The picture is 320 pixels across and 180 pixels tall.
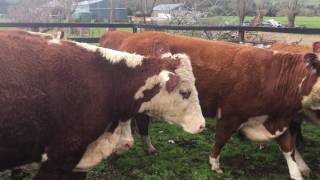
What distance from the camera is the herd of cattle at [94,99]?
4074mm

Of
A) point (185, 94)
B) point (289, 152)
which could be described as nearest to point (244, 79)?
point (289, 152)

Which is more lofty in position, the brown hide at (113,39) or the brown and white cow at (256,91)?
the brown hide at (113,39)

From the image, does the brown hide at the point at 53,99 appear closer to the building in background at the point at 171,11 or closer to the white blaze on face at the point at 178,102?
the white blaze on face at the point at 178,102

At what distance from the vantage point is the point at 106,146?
4613mm

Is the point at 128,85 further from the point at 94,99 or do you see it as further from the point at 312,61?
the point at 312,61

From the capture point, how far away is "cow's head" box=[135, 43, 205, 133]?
4684 millimetres

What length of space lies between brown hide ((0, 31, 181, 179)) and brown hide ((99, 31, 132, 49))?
12.1 ft

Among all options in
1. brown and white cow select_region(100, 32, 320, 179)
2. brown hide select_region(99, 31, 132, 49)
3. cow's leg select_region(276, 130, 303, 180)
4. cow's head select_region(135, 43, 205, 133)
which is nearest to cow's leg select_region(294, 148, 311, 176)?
brown and white cow select_region(100, 32, 320, 179)

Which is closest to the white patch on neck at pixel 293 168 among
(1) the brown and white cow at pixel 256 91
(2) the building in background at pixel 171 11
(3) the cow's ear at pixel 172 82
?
(1) the brown and white cow at pixel 256 91

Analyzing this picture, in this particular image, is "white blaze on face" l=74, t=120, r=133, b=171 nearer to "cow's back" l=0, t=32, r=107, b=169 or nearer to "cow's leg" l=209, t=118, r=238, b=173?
"cow's back" l=0, t=32, r=107, b=169

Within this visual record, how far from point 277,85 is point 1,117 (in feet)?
12.0

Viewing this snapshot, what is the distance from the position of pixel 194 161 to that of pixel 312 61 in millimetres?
2077

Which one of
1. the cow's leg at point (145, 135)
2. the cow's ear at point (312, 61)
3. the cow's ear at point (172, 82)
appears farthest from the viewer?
the cow's leg at point (145, 135)

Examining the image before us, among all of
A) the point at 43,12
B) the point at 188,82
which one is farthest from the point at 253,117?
the point at 43,12
